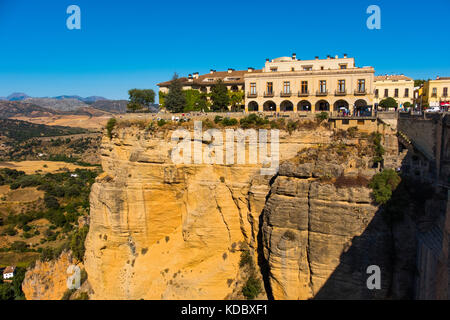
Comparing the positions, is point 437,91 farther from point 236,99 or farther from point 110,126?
point 110,126

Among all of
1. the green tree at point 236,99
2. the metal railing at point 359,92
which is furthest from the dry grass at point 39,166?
the metal railing at point 359,92

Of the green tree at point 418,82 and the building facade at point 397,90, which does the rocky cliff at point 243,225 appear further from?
the green tree at point 418,82

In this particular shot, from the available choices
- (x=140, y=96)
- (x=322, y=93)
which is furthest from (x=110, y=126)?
(x=322, y=93)

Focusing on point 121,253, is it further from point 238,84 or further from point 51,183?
point 51,183

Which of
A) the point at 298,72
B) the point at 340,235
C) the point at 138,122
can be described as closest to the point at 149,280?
the point at 138,122

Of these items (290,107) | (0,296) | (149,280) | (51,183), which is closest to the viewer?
(149,280)

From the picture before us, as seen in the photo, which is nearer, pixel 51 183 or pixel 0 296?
pixel 0 296
